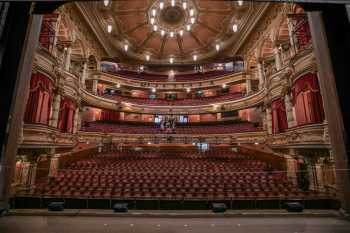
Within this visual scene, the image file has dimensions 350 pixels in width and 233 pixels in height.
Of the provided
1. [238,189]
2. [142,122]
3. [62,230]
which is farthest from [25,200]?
[142,122]

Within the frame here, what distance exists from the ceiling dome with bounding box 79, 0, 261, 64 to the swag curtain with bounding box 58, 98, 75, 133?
284 inches

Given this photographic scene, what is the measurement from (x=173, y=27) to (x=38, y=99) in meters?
14.2

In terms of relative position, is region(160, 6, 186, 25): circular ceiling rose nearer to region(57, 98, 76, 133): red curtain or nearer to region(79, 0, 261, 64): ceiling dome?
region(79, 0, 261, 64): ceiling dome

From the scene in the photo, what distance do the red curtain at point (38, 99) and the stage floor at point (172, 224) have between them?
4357 mm

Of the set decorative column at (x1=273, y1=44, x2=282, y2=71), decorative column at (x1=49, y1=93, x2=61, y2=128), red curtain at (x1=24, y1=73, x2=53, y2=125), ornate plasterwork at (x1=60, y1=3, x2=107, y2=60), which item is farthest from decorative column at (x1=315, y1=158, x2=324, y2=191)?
ornate plasterwork at (x1=60, y1=3, x2=107, y2=60)

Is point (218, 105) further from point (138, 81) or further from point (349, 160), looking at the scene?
point (349, 160)

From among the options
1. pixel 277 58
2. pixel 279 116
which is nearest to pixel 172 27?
pixel 277 58

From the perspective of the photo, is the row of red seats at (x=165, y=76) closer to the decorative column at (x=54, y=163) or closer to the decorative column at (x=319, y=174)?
the decorative column at (x=54, y=163)

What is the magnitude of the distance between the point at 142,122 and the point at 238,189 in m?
15.5

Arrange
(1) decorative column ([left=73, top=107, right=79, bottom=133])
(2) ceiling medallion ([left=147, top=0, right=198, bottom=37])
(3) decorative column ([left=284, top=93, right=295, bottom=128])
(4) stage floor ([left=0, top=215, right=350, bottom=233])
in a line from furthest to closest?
(2) ceiling medallion ([left=147, top=0, right=198, bottom=37]), (1) decorative column ([left=73, top=107, right=79, bottom=133]), (3) decorative column ([left=284, top=93, right=295, bottom=128]), (4) stage floor ([left=0, top=215, right=350, bottom=233])

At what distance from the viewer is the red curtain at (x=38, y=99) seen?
689 centimetres

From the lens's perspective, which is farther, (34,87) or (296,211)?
(34,87)

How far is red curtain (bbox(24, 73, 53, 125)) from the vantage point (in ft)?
22.6

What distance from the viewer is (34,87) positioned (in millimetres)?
7016
